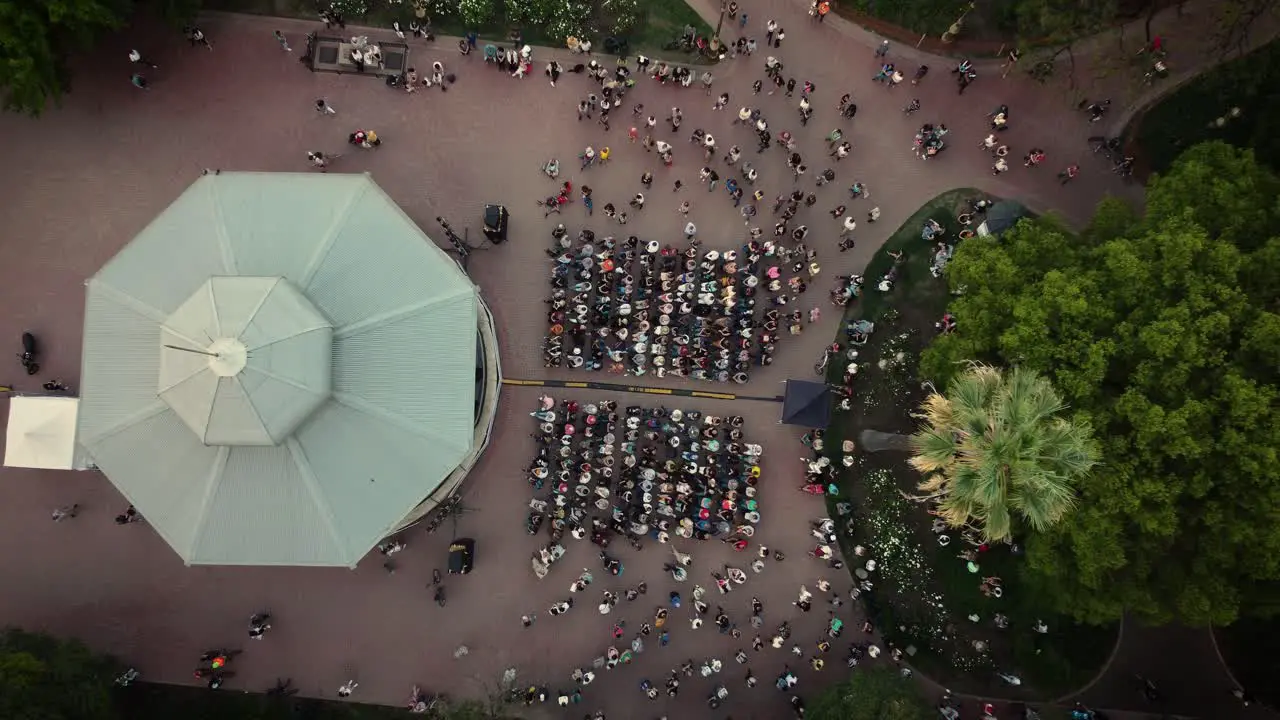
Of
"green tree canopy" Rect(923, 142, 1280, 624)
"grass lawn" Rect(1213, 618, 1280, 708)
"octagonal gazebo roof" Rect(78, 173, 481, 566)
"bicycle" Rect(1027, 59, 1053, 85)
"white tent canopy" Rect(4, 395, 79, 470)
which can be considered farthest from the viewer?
"bicycle" Rect(1027, 59, 1053, 85)

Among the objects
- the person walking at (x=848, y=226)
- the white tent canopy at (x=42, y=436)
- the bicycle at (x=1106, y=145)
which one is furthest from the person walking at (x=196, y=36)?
the bicycle at (x=1106, y=145)

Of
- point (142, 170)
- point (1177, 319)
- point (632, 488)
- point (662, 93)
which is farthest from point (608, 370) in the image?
point (142, 170)

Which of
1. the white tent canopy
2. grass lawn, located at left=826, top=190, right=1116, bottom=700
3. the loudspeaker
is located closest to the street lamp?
the loudspeaker

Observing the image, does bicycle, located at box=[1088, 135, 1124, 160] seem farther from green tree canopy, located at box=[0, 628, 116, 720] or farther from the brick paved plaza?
green tree canopy, located at box=[0, 628, 116, 720]

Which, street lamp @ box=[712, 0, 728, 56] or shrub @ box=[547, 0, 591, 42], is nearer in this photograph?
shrub @ box=[547, 0, 591, 42]

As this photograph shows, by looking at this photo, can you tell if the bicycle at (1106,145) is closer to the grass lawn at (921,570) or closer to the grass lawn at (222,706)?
the grass lawn at (921,570)

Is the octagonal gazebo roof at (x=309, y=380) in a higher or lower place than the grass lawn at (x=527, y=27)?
lower

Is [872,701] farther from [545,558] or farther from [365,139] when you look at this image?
[365,139]
